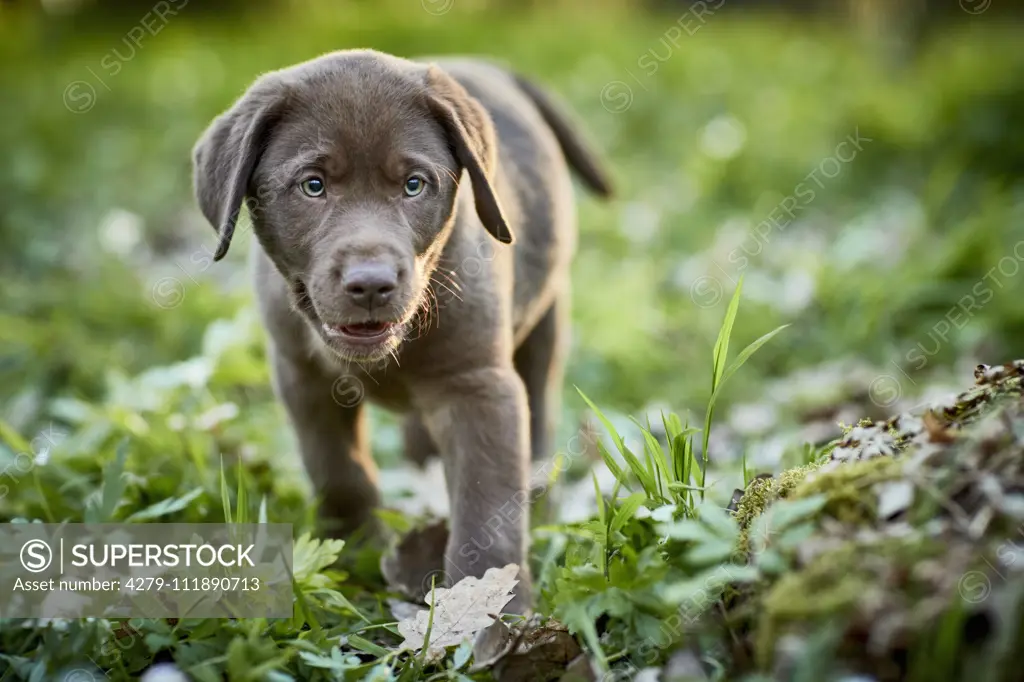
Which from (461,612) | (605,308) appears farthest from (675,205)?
(461,612)

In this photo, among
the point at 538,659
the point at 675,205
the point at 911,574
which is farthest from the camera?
the point at 675,205

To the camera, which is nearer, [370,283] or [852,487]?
[852,487]

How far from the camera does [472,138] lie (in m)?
3.00

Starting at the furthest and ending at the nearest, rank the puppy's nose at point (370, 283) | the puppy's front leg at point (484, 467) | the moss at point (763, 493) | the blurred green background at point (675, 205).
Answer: the blurred green background at point (675, 205) → the puppy's front leg at point (484, 467) → the puppy's nose at point (370, 283) → the moss at point (763, 493)

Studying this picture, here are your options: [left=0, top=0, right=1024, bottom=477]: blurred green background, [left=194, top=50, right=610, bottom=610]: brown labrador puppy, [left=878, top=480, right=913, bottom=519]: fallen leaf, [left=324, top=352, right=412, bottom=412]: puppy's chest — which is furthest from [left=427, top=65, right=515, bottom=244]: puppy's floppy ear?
[left=0, top=0, right=1024, bottom=477]: blurred green background

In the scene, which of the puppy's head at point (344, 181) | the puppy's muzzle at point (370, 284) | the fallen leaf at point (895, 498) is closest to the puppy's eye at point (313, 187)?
the puppy's head at point (344, 181)

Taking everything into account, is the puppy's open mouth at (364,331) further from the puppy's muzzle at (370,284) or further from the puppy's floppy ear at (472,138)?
the puppy's floppy ear at (472,138)

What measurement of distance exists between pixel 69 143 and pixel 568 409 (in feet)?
16.6

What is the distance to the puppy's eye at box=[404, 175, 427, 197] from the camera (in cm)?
285

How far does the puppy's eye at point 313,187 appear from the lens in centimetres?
280

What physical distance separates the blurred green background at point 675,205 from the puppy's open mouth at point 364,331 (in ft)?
5.45

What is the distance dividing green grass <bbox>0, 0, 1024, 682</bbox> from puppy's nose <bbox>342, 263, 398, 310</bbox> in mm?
608

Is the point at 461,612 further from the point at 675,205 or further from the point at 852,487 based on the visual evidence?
the point at 675,205

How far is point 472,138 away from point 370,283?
2.13ft
